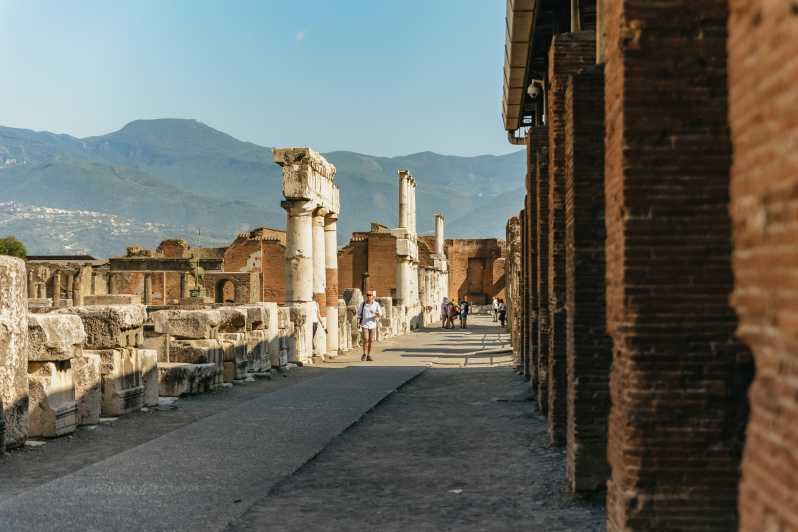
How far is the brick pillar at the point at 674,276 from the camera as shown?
14.4 feet

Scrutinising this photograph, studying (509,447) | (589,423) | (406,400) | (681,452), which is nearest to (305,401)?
(406,400)

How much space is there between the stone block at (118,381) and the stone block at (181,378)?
6.05ft

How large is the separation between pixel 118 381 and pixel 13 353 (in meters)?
2.51

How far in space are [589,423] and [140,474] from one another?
3312 millimetres

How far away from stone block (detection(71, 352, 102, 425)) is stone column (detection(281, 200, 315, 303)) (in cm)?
1075

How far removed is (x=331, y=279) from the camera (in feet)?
81.5

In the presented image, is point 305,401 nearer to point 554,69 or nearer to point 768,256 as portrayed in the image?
point 554,69

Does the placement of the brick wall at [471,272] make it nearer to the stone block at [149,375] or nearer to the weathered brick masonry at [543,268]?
the stone block at [149,375]

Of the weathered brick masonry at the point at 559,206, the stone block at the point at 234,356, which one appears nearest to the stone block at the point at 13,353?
the weathered brick masonry at the point at 559,206

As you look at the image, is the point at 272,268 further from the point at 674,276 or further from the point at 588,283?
the point at 674,276

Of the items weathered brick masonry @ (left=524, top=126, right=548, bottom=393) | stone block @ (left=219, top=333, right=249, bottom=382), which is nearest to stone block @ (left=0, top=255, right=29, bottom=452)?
weathered brick masonry @ (left=524, top=126, right=548, bottom=393)

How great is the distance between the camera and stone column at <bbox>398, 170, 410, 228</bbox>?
4341 centimetres

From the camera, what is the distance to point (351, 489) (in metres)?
7.29

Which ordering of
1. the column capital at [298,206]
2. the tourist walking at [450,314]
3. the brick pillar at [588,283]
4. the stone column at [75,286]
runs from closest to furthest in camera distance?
the brick pillar at [588,283] < the column capital at [298,206] < the tourist walking at [450,314] < the stone column at [75,286]
